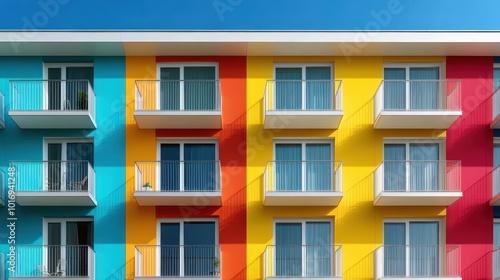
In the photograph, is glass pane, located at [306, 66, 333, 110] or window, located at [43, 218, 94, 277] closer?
window, located at [43, 218, 94, 277]

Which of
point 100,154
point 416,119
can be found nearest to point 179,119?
point 100,154

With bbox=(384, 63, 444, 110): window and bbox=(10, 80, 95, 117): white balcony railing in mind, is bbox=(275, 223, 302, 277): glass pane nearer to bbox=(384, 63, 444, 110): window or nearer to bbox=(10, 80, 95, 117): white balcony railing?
bbox=(384, 63, 444, 110): window

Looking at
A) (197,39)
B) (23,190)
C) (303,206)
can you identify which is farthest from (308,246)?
(23,190)

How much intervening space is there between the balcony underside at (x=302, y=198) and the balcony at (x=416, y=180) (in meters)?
1.19

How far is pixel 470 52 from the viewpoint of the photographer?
20.0 meters

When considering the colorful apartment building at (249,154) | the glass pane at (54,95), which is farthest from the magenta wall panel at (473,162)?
the glass pane at (54,95)

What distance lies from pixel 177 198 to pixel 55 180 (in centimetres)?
337

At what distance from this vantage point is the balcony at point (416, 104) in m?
19.0

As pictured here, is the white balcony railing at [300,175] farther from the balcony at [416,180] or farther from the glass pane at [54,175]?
the glass pane at [54,175]

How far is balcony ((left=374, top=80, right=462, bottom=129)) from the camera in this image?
18984 mm

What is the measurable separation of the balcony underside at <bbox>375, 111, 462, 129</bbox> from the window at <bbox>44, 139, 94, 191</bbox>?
794cm

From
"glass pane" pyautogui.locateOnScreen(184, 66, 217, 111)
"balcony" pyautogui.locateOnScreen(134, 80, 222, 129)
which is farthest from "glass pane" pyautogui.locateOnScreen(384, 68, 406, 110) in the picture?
"glass pane" pyautogui.locateOnScreen(184, 66, 217, 111)

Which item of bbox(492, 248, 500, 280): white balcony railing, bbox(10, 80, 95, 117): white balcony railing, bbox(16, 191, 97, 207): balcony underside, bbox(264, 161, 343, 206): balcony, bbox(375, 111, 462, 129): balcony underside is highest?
bbox(10, 80, 95, 117): white balcony railing

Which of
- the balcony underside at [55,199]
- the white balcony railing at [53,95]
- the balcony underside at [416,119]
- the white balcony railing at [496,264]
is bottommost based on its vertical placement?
the white balcony railing at [496,264]
